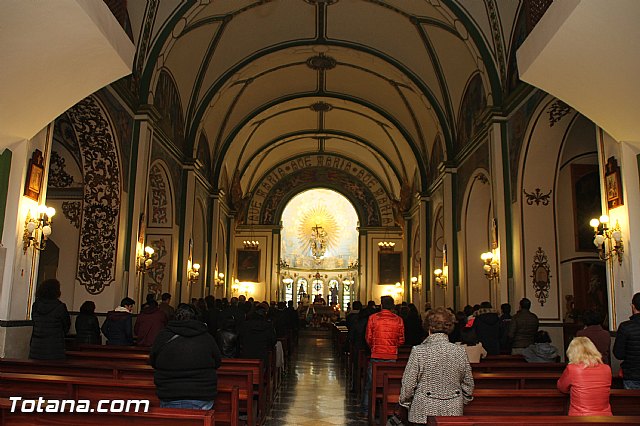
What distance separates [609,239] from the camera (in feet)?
26.5

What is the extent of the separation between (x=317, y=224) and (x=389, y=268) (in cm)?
1062

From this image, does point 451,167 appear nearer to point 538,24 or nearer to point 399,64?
point 399,64

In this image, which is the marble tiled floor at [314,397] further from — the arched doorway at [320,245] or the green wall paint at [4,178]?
the arched doorway at [320,245]

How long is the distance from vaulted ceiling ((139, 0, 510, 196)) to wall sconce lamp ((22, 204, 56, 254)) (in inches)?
195

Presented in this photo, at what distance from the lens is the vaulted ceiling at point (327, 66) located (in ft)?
44.2

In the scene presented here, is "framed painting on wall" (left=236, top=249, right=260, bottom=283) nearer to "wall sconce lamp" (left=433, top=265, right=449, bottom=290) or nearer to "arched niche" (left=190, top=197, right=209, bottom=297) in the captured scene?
"arched niche" (left=190, top=197, right=209, bottom=297)

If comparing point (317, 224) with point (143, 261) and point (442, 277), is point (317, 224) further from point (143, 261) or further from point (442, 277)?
point (143, 261)

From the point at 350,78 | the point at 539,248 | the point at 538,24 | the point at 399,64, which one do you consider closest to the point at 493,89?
the point at 539,248

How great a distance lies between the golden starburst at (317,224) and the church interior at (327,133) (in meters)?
11.9

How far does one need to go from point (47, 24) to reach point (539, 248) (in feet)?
29.8

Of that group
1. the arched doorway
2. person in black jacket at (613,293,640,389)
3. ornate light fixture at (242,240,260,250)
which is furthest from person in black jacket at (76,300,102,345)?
the arched doorway

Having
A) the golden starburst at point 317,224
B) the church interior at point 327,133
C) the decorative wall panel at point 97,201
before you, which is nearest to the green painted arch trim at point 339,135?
the church interior at point 327,133

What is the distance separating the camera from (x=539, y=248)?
37.0 ft

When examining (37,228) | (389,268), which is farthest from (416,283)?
(37,228)
